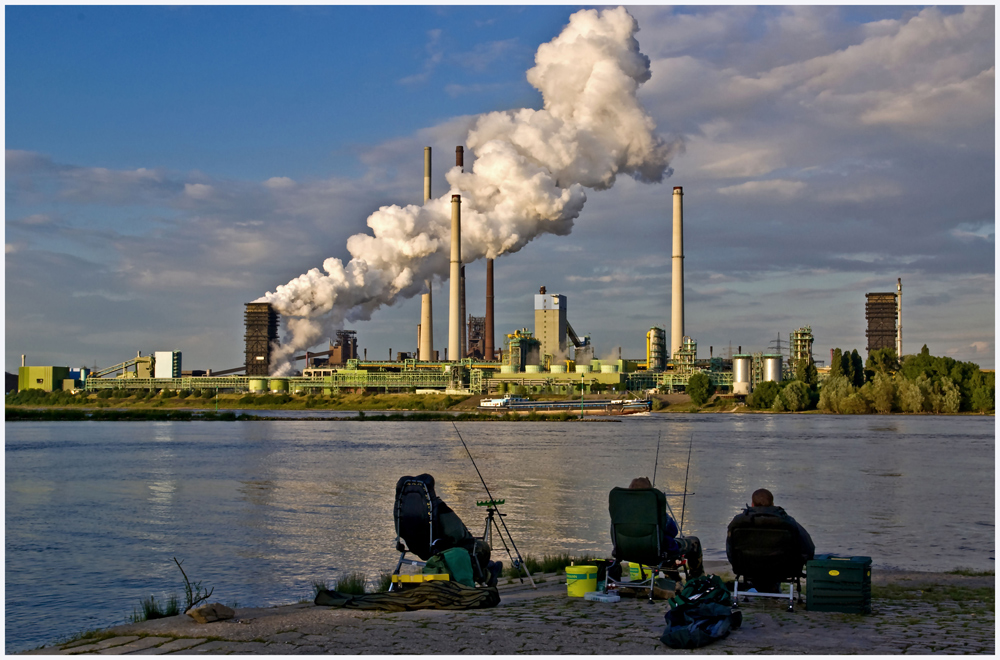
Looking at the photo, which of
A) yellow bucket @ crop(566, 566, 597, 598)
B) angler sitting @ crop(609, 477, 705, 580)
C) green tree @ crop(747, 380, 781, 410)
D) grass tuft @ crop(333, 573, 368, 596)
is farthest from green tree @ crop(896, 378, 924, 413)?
yellow bucket @ crop(566, 566, 597, 598)

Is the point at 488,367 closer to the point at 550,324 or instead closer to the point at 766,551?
the point at 550,324

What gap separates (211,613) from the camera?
9.38m

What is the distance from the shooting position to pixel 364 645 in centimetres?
816

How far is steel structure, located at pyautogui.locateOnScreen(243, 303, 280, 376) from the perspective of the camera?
133250mm

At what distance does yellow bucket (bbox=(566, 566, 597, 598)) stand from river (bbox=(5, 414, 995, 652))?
4276mm

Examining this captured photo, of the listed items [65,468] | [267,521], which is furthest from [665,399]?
[267,521]

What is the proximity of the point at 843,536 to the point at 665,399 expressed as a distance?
113m

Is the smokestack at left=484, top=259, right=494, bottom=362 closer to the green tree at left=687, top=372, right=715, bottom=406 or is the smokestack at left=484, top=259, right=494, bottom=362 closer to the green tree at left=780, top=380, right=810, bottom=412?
the green tree at left=687, top=372, right=715, bottom=406

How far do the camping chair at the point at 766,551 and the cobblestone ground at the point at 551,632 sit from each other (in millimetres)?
285

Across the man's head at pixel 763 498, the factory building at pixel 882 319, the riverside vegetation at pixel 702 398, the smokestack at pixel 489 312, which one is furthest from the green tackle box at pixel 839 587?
the factory building at pixel 882 319

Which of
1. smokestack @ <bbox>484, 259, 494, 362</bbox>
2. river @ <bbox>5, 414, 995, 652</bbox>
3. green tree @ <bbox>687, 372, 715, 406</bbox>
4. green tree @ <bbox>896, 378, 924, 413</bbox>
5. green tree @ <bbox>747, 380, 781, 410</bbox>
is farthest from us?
smokestack @ <bbox>484, 259, 494, 362</bbox>

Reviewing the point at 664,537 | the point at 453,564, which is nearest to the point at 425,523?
the point at 453,564

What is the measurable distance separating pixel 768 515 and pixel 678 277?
377 ft

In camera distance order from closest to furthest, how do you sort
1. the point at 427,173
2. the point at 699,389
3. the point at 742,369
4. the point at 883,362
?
the point at 883,362 < the point at 699,389 < the point at 427,173 < the point at 742,369
